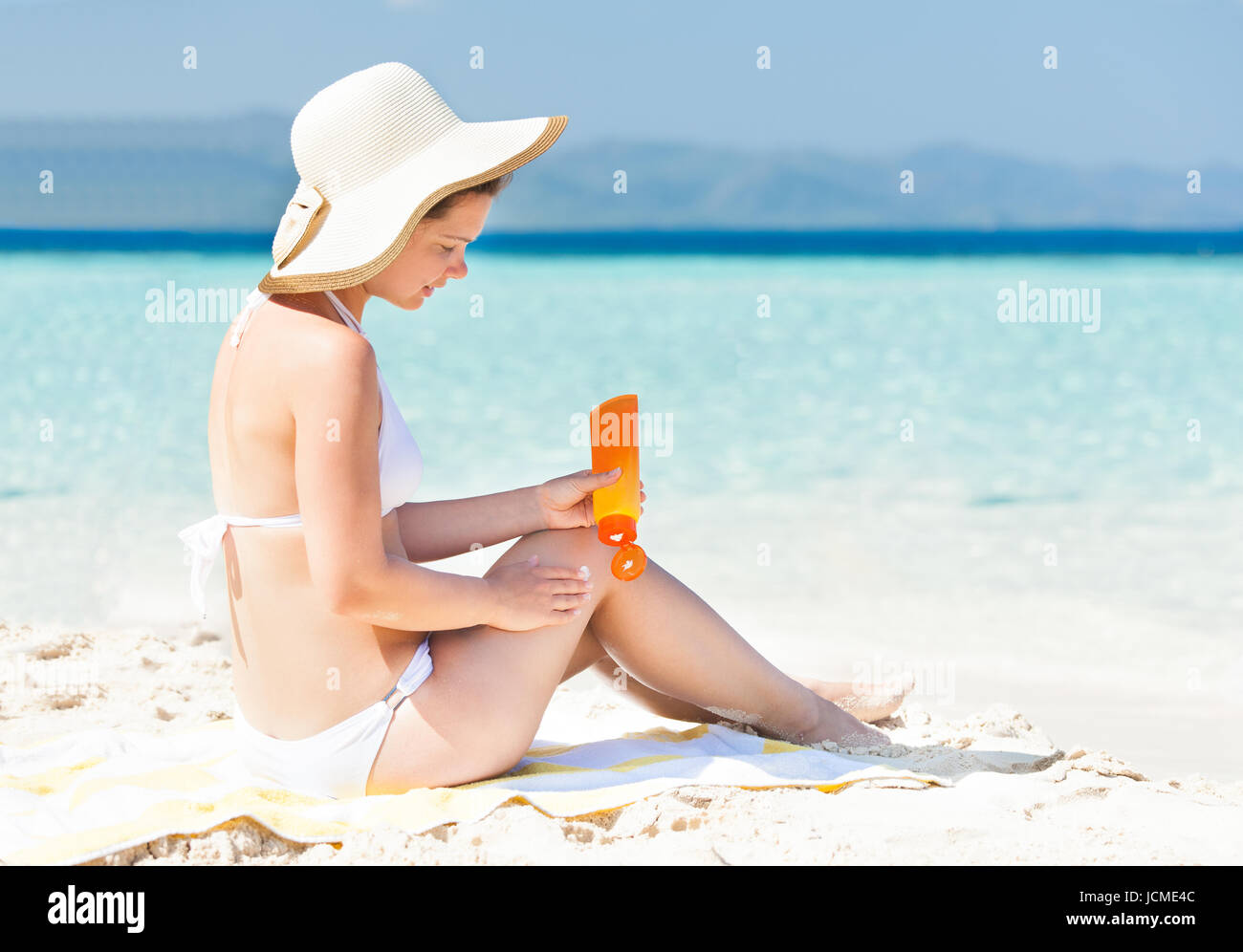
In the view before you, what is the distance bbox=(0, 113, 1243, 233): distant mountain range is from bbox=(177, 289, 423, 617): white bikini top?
24.7m

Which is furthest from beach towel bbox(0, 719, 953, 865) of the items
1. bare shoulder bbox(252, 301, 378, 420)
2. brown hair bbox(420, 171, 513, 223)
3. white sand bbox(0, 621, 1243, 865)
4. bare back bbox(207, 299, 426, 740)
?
brown hair bbox(420, 171, 513, 223)

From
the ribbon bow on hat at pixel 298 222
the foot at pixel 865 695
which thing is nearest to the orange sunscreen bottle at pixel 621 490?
the ribbon bow on hat at pixel 298 222

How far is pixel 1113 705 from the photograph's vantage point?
3.16 m

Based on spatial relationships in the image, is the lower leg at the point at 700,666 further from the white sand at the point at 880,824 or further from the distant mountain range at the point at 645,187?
the distant mountain range at the point at 645,187

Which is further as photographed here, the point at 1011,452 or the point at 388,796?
the point at 1011,452

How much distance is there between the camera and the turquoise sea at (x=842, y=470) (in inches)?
147

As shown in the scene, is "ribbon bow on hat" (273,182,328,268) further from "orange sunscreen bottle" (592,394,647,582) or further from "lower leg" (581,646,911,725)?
"lower leg" (581,646,911,725)

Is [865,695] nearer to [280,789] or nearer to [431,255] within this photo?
[280,789]

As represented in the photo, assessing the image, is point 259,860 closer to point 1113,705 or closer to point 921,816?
point 921,816

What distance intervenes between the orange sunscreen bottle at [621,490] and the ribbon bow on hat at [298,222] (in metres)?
0.62

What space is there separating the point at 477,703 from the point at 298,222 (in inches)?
35.8

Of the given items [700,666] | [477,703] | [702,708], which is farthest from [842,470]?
[477,703]

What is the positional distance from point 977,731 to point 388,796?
1465 mm

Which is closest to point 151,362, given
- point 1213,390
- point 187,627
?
point 187,627
